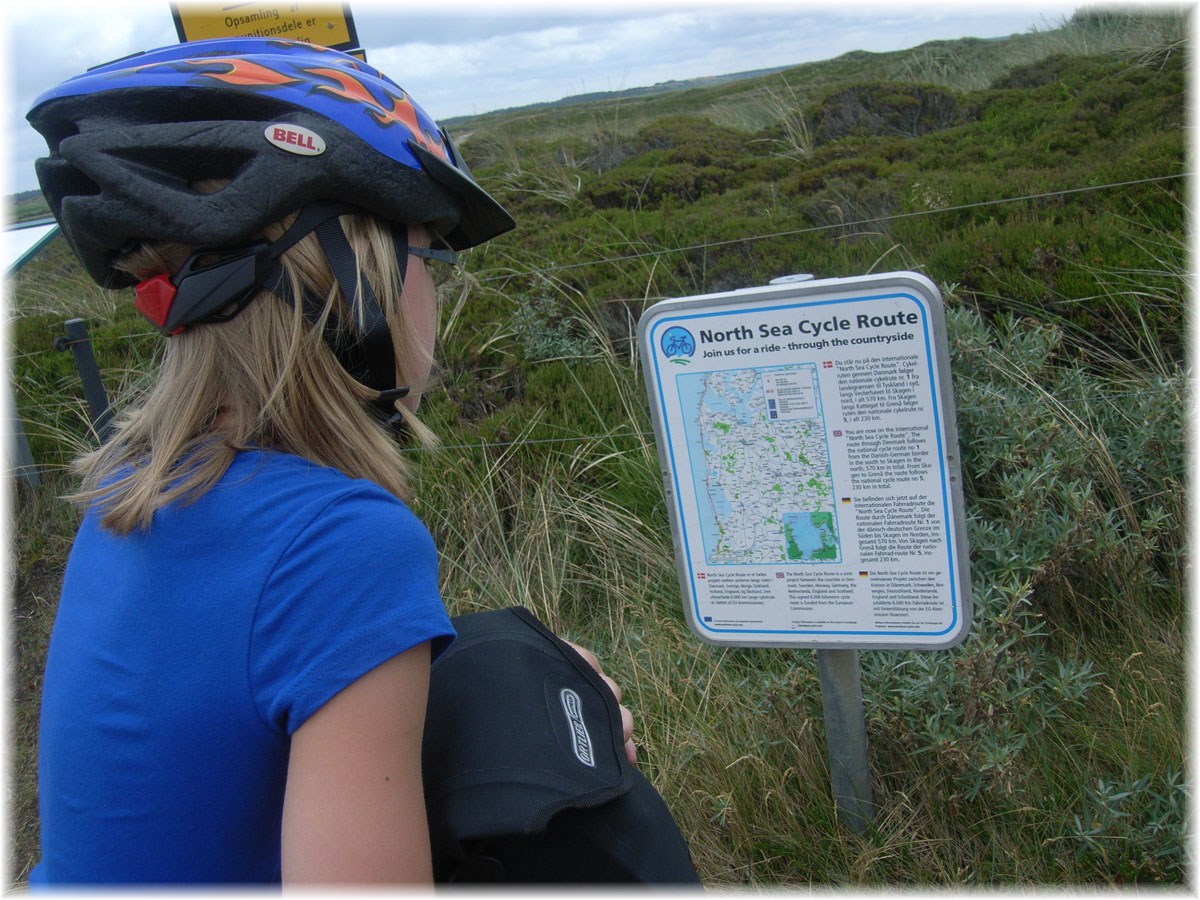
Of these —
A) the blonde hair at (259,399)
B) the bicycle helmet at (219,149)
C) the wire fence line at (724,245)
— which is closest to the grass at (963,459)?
the wire fence line at (724,245)

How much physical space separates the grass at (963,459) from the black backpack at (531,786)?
3.58 feet

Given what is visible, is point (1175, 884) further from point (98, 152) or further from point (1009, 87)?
point (1009, 87)

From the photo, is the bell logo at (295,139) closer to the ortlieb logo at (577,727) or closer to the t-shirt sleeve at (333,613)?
the t-shirt sleeve at (333,613)

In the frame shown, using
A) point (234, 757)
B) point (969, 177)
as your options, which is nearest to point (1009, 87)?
point (969, 177)

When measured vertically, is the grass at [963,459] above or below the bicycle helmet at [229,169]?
below

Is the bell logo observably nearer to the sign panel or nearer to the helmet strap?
the helmet strap

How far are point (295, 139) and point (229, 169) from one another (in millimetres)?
116

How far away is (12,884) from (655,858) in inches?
112

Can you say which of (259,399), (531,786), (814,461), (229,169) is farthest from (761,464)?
(229,169)

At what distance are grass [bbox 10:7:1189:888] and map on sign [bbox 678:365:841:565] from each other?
0.62 meters

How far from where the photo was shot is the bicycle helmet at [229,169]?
1.49m

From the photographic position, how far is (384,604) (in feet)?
3.92

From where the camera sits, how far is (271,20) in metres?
4.43

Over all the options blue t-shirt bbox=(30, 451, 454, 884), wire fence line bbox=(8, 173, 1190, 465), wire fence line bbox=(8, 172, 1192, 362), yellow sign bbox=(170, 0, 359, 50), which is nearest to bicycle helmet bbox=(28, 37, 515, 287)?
blue t-shirt bbox=(30, 451, 454, 884)
